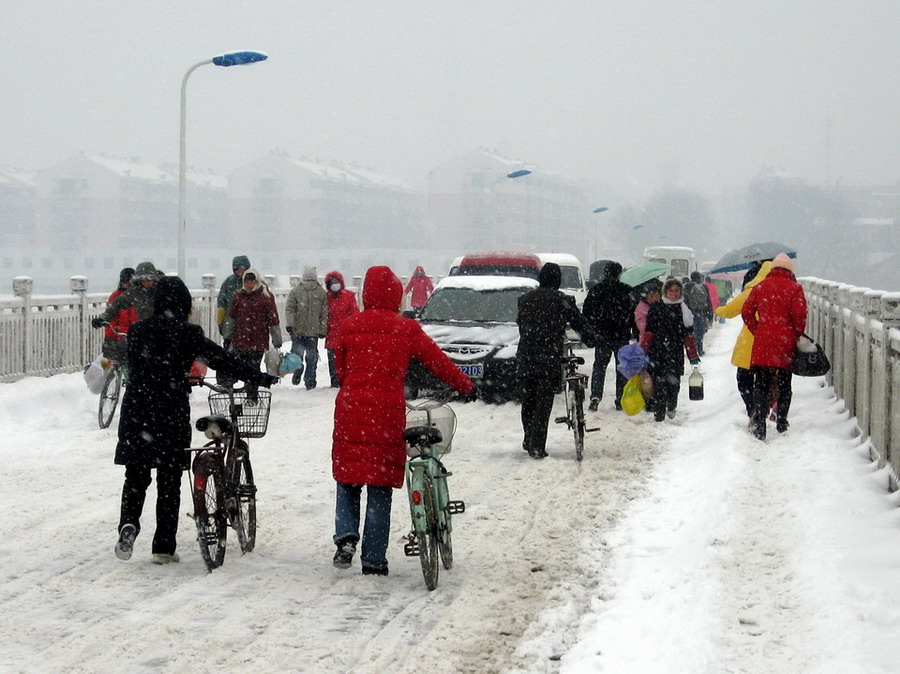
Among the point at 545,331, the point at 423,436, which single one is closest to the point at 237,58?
the point at 545,331

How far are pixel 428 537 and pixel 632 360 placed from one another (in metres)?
7.54

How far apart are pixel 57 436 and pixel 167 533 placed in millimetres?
6367

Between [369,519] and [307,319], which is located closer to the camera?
[369,519]

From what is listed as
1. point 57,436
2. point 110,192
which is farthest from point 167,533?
point 110,192

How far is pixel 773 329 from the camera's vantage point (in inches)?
436

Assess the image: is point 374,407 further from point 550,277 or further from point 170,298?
point 550,277

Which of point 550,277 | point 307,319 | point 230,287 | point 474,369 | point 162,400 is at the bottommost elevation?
point 474,369

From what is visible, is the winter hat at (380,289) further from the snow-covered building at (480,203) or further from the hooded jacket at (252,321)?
the snow-covered building at (480,203)

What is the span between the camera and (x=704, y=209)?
181 m

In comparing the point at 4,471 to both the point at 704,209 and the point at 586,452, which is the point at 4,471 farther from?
the point at 704,209

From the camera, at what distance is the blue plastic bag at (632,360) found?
1351 cm

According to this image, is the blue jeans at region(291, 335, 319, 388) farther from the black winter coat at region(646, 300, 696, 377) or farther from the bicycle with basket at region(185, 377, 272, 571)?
the bicycle with basket at region(185, 377, 272, 571)

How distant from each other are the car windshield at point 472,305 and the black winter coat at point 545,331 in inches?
229

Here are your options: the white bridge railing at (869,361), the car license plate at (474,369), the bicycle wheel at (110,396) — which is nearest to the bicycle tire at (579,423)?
the white bridge railing at (869,361)
